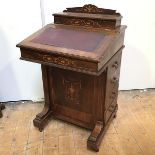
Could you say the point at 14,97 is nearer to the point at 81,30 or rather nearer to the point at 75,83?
the point at 75,83

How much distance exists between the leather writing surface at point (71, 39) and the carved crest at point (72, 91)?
0.40 metres

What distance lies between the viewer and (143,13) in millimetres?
2191

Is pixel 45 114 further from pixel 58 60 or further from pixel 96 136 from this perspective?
pixel 58 60

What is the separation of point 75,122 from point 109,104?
38 centimetres

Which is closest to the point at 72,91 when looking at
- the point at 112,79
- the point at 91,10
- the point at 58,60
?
the point at 112,79

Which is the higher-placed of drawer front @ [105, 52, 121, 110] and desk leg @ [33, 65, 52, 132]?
drawer front @ [105, 52, 121, 110]

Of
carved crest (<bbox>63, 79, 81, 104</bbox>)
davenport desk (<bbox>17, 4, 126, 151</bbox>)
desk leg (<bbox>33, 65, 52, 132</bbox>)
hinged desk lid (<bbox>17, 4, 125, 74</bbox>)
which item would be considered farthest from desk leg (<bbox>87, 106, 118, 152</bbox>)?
hinged desk lid (<bbox>17, 4, 125, 74</bbox>)

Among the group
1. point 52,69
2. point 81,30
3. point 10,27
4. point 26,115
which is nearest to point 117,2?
point 81,30

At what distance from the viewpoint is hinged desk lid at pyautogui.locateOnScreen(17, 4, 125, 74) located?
134 cm

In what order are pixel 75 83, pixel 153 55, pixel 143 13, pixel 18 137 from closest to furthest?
pixel 75 83 → pixel 18 137 → pixel 143 13 → pixel 153 55

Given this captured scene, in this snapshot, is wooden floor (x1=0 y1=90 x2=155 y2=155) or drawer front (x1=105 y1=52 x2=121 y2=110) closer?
drawer front (x1=105 y1=52 x2=121 y2=110)

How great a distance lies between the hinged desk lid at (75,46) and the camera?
1344 millimetres

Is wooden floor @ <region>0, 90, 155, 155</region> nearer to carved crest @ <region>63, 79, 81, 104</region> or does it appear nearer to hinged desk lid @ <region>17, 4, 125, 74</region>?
carved crest @ <region>63, 79, 81, 104</region>

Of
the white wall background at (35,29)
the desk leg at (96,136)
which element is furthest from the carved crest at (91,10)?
the desk leg at (96,136)
